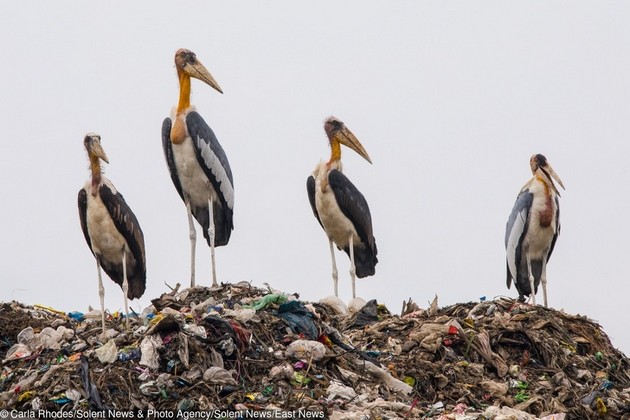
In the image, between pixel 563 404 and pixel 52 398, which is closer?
pixel 52 398

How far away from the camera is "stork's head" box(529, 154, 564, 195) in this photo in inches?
555

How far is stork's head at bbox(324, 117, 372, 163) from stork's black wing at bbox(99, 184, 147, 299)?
3353mm

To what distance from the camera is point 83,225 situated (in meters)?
11.8

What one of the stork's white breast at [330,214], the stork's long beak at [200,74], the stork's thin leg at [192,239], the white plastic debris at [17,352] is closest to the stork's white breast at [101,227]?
the stork's thin leg at [192,239]

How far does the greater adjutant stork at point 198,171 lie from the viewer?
1264 centimetres

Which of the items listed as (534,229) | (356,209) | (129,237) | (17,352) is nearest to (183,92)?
(129,237)

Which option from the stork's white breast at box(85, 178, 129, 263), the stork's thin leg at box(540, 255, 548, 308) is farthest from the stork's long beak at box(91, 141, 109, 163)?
the stork's thin leg at box(540, 255, 548, 308)

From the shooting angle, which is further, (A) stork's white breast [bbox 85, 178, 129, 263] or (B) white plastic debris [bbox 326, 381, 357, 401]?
(A) stork's white breast [bbox 85, 178, 129, 263]

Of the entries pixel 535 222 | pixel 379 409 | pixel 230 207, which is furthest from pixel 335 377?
pixel 535 222

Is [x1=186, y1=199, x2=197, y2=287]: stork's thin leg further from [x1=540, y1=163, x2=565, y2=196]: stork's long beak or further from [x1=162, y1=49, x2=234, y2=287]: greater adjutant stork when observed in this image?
[x1=540, y1=163, x2=565, y2=196]: stork's long beak

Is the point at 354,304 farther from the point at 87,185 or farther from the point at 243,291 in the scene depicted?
the point at 87,185

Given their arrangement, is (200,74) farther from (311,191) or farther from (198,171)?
(311,191)

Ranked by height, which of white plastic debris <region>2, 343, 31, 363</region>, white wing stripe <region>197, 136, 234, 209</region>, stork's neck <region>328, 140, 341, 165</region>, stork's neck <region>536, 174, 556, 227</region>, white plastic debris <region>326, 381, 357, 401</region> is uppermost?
stork's neck <region>328, 140, 341, 165</region>

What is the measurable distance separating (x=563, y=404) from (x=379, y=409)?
6.21 feet
